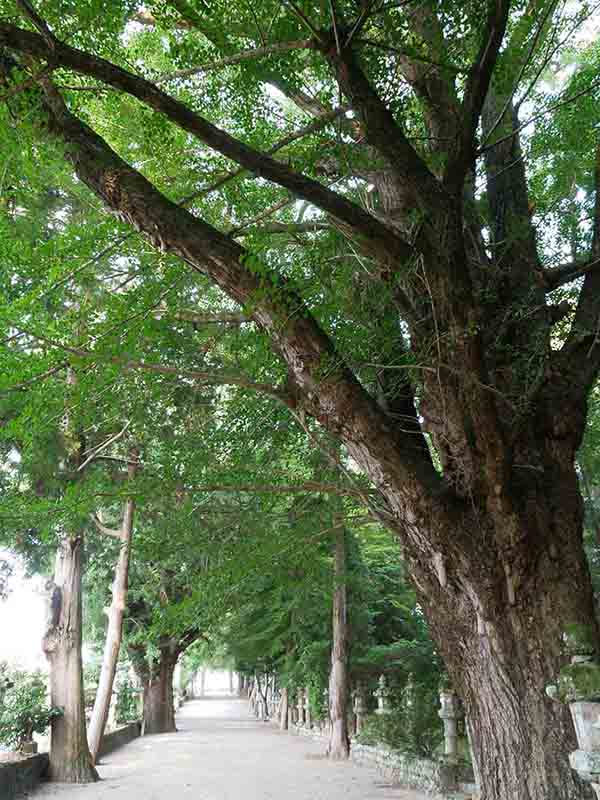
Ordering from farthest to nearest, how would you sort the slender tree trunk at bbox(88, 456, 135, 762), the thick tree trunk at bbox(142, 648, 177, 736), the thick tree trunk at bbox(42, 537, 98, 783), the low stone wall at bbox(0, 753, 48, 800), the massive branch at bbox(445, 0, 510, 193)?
the thick tree trunk at bbox(142, 648, 177, 736)
the slender tree trunk at bbox(88, 456, 135, 762)
the thick tree trunk at bbox(42, 537, 98, 783)
the low stone wall at bbox(0, 753, 48, 800)
the massive branch at bbox(445, 0, 510, 193)

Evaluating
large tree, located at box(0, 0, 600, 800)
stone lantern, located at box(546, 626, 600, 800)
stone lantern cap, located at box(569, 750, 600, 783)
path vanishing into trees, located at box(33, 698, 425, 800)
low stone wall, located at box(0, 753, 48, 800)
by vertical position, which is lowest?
path vanishing into trees, located at box(33, 698, 425, 800)

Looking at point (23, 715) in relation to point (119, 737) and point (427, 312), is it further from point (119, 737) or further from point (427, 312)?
point (427, 312)

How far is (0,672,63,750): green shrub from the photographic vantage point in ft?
34.1

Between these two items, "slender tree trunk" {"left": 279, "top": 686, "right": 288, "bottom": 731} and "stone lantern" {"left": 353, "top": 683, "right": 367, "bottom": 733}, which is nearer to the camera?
"stone lantern" {"left": 353, "top": 683, "right": 367, "bottom": 733}

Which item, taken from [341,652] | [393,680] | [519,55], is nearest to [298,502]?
[519,55]

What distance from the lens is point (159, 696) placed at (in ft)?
69.4

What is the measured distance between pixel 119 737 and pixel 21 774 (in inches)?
315

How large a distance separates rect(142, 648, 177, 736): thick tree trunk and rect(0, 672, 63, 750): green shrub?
10.1 metres

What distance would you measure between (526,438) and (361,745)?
10360 millimetres

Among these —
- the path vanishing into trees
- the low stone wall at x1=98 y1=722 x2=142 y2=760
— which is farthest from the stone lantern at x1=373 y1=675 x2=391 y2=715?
the low stone wall at x1=98 y1=722 x2=142 y2=760

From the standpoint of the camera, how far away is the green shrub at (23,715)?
1038 centimetres

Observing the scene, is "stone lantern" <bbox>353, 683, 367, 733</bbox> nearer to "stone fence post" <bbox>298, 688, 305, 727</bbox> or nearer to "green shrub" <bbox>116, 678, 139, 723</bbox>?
"stone fence post" <bbox>298, 688, 305, 727</bbox>

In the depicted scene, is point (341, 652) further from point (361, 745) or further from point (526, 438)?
point (526, 438)

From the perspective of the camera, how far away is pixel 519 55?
3.94 metres
